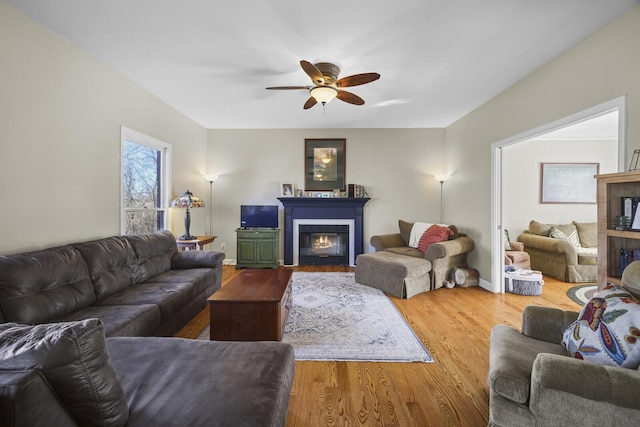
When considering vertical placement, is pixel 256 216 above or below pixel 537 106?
below

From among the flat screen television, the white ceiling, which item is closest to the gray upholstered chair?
the white ceiling

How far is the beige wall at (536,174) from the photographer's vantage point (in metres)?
5.38

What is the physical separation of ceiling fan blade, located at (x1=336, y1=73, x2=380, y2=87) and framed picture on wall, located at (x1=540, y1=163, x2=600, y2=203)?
15.5 feet

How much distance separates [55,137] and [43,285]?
1.32m

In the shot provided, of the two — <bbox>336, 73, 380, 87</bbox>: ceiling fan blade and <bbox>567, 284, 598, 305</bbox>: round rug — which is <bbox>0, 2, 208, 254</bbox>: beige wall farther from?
<bbox>567, 284, 598, 305</bbox>: round rug

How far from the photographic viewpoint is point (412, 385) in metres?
1.96

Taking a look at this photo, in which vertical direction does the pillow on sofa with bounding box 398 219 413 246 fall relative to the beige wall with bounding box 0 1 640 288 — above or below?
below

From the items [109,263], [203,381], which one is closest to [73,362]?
[203,381]

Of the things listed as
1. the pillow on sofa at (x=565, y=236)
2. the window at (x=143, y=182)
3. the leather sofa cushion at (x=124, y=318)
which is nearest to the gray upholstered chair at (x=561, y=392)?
the leather sofa cushion at (x=124, y=318)

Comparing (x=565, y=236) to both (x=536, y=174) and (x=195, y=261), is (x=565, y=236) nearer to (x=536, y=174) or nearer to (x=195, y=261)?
(x=536, y=174)

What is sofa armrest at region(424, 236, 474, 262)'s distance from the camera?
3.92 meters

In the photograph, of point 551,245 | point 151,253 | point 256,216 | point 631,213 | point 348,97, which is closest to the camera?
point 631,213

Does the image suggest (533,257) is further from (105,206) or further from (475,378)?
(105,206)

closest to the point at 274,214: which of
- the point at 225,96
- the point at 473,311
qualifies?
the point at 225,96
